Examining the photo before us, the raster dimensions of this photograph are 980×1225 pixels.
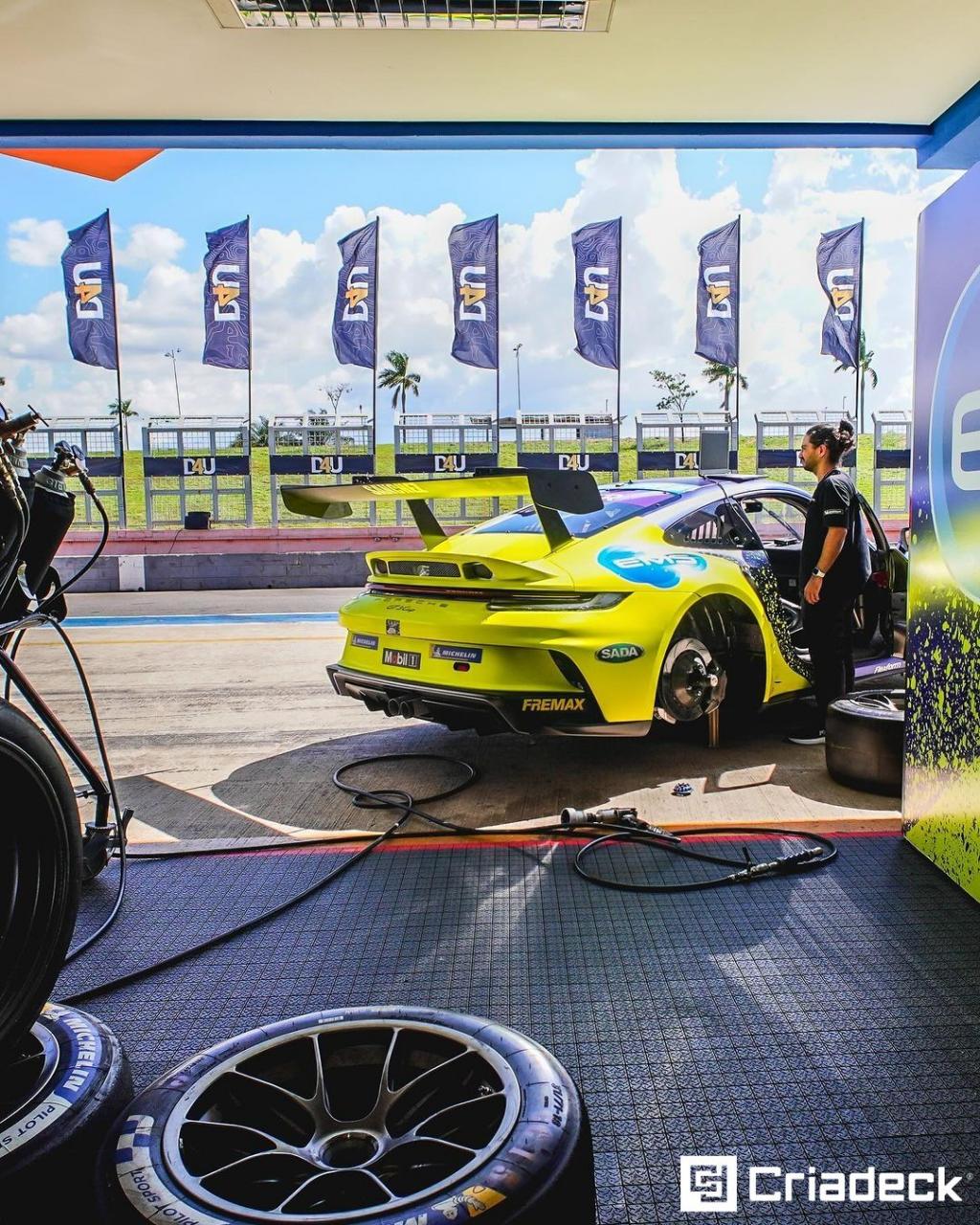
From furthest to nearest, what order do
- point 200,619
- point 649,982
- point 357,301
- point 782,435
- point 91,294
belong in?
point 357,301
point 91,294
point 782,435
point 200,619
point 649,982

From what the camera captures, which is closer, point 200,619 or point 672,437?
point 200,619

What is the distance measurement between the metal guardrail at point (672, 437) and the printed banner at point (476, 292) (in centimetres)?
536

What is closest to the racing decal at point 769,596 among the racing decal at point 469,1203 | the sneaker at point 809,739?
the sneaker at point 809,739

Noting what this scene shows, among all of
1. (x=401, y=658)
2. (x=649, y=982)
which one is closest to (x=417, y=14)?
(x=401, y=658)

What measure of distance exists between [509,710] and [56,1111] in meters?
2.80

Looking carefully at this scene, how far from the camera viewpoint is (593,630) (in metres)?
4.39

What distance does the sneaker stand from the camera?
5.34 m

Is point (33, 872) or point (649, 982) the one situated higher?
point (33, 872)

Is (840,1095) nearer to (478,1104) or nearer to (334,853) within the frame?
(478,1104)

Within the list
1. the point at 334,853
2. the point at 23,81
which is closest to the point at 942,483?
the point at 334,853

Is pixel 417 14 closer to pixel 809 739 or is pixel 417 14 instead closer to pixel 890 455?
pixel 809 739

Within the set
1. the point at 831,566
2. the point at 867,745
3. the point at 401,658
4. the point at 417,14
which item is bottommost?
the point at 867,745

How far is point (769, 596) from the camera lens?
17.1 feet

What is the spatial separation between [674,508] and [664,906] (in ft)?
8.50
